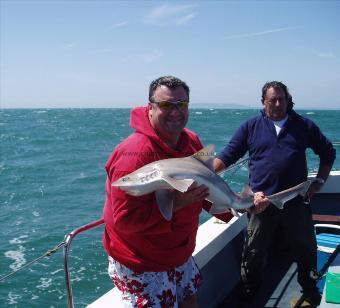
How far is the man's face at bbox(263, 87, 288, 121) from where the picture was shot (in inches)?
157

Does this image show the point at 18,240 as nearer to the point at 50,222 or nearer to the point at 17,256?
Result: the point at 17,256

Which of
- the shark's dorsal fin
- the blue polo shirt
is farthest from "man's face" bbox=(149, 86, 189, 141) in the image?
the blue polo shirt

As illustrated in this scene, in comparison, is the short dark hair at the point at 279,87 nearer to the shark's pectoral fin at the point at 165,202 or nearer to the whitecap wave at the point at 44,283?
the shark's pectoral fin at the point at 165,202

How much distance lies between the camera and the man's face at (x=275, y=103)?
399 centimetres

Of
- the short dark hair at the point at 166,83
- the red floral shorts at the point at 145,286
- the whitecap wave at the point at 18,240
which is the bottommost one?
the whitecap wave at the point at 18,240

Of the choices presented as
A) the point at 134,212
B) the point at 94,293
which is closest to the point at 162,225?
the point at 134,212

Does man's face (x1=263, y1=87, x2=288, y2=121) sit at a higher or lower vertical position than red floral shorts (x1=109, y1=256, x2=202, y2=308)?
higher

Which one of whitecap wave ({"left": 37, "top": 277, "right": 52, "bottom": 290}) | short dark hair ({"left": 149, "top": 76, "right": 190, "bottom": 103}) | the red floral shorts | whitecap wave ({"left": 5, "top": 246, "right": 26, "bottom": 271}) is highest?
short dark hair ({"left": 149, "top": 76, "right": 190, "bottom": 103})

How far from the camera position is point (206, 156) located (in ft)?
8.28

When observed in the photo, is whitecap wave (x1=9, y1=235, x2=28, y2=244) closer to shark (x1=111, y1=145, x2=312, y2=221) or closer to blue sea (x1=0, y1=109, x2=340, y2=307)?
blue sea (x1=0, y1=109, x2=340, y2=307)

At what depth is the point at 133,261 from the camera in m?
2.44

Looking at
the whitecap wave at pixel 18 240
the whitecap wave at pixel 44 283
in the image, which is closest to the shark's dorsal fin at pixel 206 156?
the whitecap wave at pixel 44 283

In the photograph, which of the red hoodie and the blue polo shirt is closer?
the red hoodie

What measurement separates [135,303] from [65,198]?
567 inches
